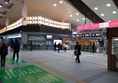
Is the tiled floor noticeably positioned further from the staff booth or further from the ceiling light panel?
the ceiling light panel

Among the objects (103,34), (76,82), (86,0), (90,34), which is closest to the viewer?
(76,82)

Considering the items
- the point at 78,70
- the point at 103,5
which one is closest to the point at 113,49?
the point at 78,70

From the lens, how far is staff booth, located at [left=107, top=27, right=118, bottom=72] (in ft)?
28.8

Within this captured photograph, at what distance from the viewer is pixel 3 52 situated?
966 centimetres

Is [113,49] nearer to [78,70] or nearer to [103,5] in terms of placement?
[78,70]

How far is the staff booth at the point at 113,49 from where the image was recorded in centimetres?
879

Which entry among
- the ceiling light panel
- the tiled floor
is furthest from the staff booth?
the ceiling light panel

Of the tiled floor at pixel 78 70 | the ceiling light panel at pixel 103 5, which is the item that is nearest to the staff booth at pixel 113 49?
the tiled floor at pixel 78 70

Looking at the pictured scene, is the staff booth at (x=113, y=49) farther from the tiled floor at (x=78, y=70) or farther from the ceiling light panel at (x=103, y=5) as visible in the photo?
the ceiling light panel at (x=103, y=5)

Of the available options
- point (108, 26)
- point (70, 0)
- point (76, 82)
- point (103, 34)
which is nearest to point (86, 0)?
point (70, 0)

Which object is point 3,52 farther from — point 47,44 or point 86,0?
point 47,44

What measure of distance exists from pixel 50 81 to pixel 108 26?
5.51 meters

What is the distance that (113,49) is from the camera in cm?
898

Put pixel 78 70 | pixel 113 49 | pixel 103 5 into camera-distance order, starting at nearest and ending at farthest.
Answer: pixel 78 70
pixel 113 49
pixel 103 5
